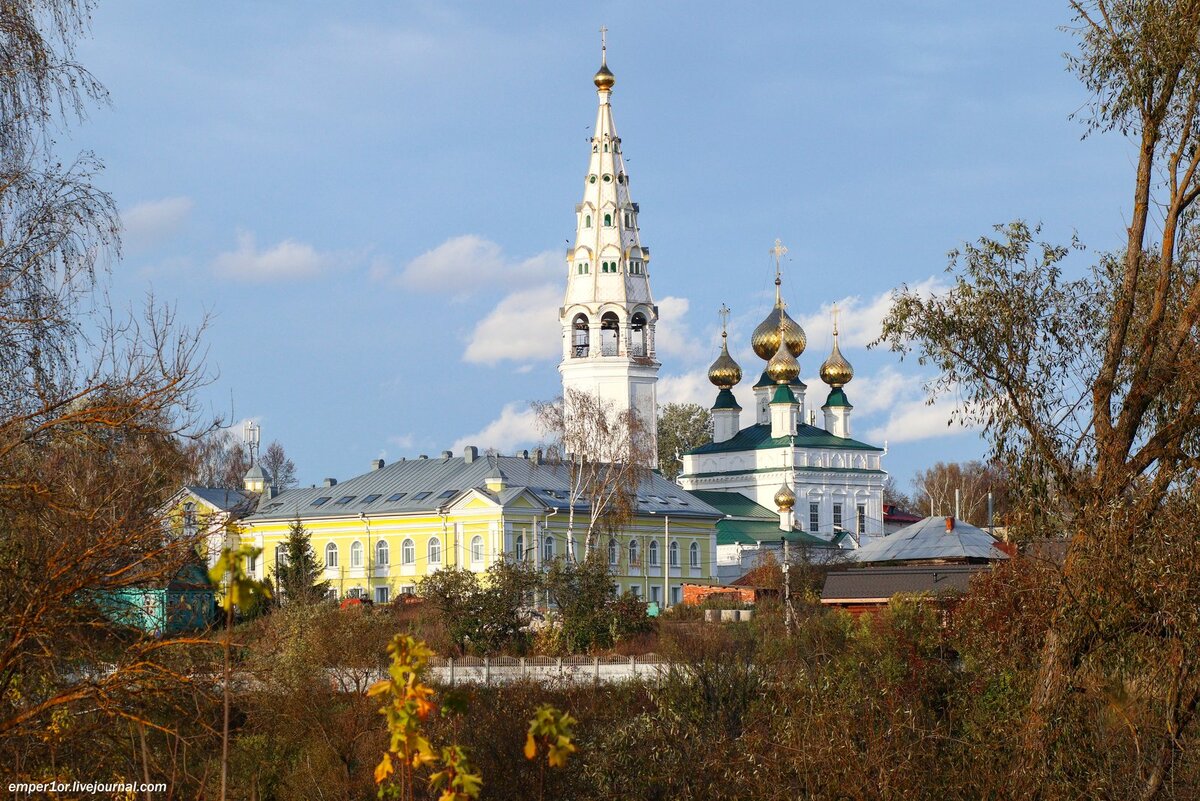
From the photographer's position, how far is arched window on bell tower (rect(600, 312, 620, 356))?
222ft

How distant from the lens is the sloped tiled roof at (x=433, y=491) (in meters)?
52.2

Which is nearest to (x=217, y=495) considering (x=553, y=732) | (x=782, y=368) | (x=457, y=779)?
(x=782, y=368)

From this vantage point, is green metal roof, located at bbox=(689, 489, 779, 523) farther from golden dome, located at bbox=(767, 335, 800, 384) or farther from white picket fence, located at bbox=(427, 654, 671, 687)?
white picket fence, located at bbox=(427, 654, 671, 687)

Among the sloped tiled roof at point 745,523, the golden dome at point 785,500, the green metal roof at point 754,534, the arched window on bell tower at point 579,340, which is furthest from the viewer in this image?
the arched window on bell tower at point 579,340

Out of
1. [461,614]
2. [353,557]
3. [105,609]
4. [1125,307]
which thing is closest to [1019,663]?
[1125,307]

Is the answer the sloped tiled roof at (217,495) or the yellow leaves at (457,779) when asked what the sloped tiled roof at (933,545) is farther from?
the yellow leaves at (457,779)

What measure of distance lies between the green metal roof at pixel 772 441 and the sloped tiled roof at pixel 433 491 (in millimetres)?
14778

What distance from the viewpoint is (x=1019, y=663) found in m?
15.0

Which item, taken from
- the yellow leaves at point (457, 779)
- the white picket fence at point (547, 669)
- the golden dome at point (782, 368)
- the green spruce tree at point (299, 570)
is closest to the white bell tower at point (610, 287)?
the golden dome at point (782, 368)

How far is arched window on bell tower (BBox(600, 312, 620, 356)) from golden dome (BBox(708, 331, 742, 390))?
10.6m

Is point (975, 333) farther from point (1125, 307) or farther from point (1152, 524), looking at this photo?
point (1152, 524)

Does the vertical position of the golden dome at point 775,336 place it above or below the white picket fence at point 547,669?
above

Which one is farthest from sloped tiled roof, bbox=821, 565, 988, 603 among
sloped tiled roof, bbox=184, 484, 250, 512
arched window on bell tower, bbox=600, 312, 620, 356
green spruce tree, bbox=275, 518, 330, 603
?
arched window on bell tower, bbox=600, 312, 620, 356

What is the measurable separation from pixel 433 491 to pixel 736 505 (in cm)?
1972
